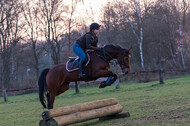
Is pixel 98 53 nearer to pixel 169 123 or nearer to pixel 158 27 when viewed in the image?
pixel 169 123

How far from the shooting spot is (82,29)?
122 ft


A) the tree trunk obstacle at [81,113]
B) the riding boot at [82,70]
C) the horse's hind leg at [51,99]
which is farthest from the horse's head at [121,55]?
the horse's hind leg at [51,99]

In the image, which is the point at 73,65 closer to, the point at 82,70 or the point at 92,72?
the point at 82,70

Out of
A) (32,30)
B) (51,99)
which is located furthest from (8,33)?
(51,99)

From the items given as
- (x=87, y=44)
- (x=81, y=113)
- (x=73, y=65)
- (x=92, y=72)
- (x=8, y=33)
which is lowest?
(x=81, y=113)

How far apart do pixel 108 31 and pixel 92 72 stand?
3460 centimetres

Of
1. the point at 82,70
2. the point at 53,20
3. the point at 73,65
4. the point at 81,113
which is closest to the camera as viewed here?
the point at 81,113

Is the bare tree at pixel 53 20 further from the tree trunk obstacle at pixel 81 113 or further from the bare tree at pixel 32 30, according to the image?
the tree trunk obstacle at pixel 81 113

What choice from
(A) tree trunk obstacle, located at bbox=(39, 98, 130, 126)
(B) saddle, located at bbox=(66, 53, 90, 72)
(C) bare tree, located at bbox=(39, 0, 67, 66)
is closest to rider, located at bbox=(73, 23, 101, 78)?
(B) saddle, located at bbox=(66, 53, 90, 72)

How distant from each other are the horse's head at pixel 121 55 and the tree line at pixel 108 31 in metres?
24.8

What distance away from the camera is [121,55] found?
942 centimetres

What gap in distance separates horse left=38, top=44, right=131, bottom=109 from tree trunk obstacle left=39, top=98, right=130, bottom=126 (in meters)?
0.95

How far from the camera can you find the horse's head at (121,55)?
929cm

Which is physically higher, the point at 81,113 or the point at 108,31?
the point at 108,31
